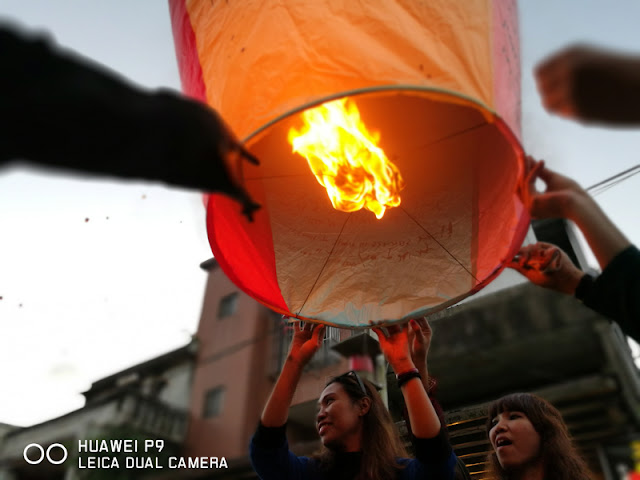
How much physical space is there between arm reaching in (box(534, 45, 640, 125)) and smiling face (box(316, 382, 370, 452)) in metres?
1.63

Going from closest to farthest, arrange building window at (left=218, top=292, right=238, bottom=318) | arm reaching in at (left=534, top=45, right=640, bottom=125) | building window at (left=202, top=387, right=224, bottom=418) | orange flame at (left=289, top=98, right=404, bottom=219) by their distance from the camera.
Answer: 1. arm reaching in at (left=534, top=45, right=640, bottom=125)
2. orange flame at (left=289, top=98, right=404, bottom=219)
3. building window at (left=202, top=387, right=224, bottom=418)
4. building window at (left=218, top=292, right=238, bottom=318)

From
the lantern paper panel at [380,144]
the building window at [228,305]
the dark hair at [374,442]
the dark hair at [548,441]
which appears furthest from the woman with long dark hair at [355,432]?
the building window at [228,305]

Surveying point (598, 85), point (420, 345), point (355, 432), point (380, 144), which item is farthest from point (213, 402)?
point (598, 85)

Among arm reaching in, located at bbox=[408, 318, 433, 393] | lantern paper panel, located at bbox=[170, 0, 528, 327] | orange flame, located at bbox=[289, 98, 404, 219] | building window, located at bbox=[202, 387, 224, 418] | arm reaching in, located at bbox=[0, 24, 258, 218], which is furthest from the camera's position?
A: building window, located at bbox=[202, 387, 224, 418]

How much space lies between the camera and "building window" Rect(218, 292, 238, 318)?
17438 mm

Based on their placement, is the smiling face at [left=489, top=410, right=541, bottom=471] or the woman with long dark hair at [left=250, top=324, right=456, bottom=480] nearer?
the woman with long dark hair at [left=250, top=324, right=456, bottom=480]

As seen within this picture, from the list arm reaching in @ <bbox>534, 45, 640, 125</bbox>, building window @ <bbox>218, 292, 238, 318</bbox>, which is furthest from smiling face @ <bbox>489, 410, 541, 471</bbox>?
building window @ <bbox>218, 292, 238, 318</bbox>

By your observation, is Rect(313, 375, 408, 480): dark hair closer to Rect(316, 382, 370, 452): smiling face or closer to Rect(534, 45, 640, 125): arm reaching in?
Rect(316, 382, 370, 452): smiling face

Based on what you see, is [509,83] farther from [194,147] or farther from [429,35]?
[194,147]

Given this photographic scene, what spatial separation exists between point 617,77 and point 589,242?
1.79ft

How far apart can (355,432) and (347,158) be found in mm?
1175

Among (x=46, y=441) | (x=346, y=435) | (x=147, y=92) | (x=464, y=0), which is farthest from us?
(x=46, y=441)

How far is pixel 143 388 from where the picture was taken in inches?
673

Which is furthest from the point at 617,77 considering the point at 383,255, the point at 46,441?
the point at 46,441
